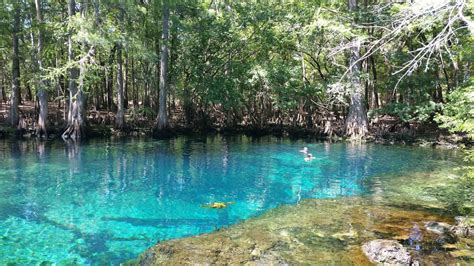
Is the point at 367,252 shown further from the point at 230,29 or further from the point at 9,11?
the point at 9,11

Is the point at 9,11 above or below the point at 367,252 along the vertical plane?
above

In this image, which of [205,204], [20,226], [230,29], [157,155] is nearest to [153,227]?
[205,204]

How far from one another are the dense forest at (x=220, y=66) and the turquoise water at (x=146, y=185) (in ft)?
10.8

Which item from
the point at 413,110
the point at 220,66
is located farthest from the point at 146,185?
the point at 413,110

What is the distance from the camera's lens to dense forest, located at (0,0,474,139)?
20766 millimetres

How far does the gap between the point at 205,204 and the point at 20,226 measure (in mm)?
3903

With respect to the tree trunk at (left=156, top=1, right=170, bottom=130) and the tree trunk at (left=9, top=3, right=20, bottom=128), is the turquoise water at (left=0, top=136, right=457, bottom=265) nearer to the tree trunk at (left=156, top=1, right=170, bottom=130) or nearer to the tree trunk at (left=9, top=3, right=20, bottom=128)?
the tree trunk at (left=156, top=1, right=170, bottom=130)

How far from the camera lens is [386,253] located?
5.50m

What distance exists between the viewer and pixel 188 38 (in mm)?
24672

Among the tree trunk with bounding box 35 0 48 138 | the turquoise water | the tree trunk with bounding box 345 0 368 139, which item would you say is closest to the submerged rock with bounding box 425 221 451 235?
the turquoise water

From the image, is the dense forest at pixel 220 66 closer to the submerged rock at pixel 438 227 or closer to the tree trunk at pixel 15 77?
the tree trunk at pixel 15 77

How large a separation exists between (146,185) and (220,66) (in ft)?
48.0

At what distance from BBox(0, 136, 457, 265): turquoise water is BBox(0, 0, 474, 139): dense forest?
3.28 m

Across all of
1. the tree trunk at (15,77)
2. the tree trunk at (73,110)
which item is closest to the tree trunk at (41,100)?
the tree trunk at (15,77)
